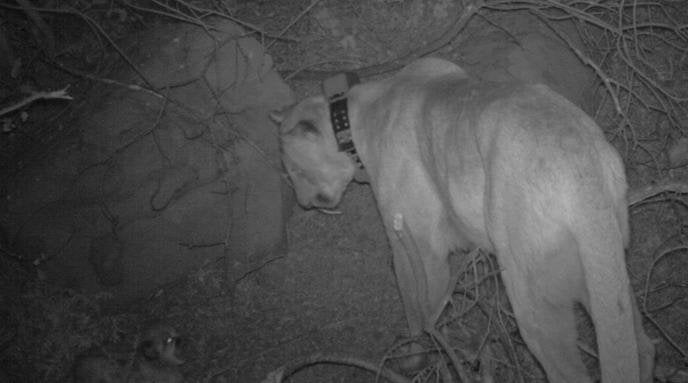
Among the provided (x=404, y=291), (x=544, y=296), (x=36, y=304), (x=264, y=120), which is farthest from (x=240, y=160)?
(x=544, y=296)

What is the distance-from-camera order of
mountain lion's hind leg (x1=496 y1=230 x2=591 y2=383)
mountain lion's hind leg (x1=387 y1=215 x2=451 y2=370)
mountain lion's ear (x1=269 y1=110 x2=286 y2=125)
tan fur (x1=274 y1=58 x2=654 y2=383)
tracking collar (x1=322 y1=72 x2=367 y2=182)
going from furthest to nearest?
mountain lion's ear (x1=269 y1=110 x2=286 y2=125)
tracking collar (x1=322 y1=72 x2=367 y2=182)
mountain lion's hind leg (x1=387 y1=215 x2=451 y2=370)
mountain lion's hind leg (x1=496 y1=230 x2=591 y2=383)
tan fur (x1=274 y1=58 x2=654 y2=383)

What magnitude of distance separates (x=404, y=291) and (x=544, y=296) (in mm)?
1408

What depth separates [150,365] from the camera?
425cm

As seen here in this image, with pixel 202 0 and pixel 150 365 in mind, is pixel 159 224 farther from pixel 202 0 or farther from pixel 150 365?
pixel 202 0

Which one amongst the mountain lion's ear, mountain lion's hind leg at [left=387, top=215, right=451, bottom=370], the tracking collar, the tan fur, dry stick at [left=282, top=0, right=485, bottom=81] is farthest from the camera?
dry stick at [left=282, top=0, right=485, bottom=81]

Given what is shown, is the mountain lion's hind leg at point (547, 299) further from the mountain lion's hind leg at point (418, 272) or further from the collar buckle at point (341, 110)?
the collar buckle at point (341, 110)

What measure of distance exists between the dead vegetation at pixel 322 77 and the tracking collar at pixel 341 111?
2.60 feet

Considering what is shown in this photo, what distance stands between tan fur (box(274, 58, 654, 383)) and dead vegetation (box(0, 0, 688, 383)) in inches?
33.9

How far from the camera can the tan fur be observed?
7.82 feet

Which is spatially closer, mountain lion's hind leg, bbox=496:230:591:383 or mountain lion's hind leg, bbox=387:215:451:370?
mountain lion's hind leg, bbox=496:230:591:383

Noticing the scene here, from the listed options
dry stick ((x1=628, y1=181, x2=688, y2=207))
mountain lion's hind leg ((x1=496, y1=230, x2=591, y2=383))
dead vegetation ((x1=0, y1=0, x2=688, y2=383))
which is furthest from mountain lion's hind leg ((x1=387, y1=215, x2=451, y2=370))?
dry stick ((x1=628, y1=181, x2=688, y2=207))

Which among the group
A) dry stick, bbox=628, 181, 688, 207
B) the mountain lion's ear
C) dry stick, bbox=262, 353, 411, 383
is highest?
dry stick, bbox=628, 181, 688, 207

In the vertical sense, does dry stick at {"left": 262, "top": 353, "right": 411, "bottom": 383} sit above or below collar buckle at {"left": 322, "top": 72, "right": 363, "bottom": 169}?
below

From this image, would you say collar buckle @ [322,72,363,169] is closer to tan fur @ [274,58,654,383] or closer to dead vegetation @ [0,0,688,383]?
tan fur @ [274,58,654,383]
